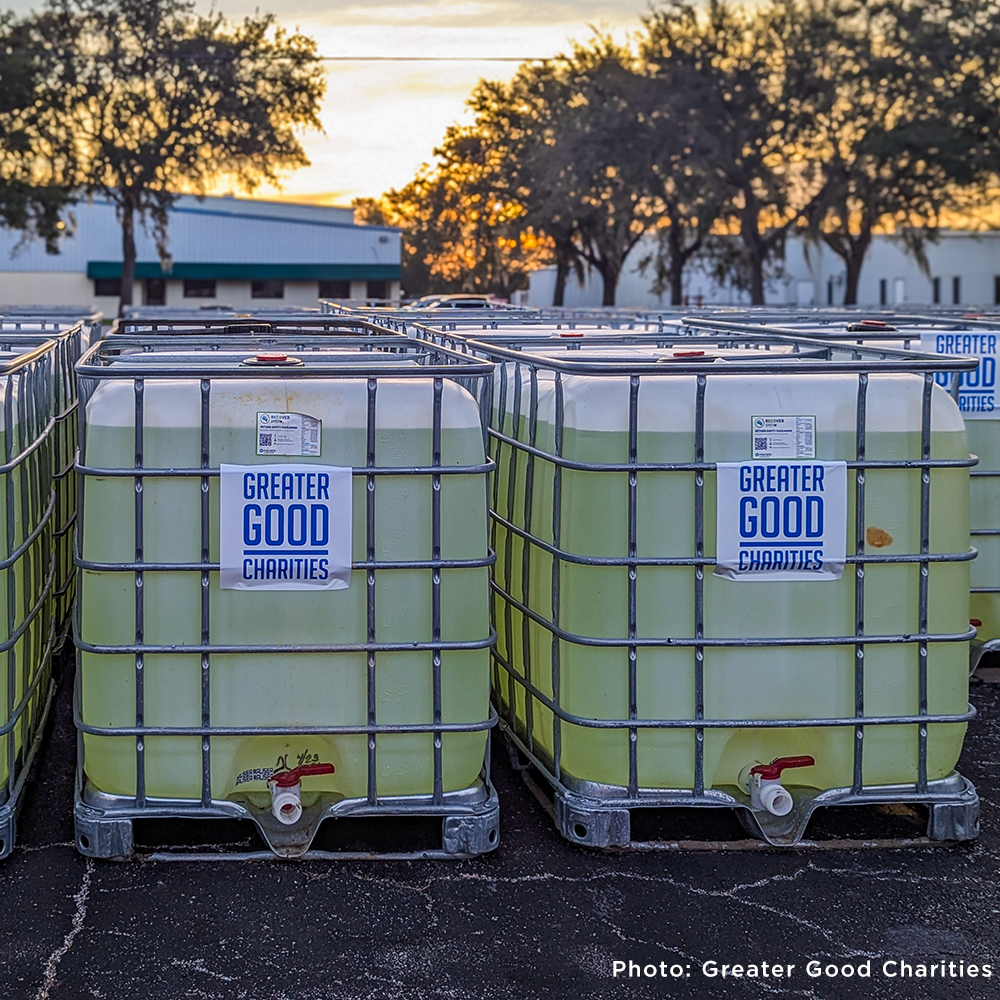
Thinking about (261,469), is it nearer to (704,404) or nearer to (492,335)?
(704,404)

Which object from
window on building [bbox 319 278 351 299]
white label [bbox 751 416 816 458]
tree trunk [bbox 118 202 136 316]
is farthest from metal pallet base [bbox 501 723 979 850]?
window on building [bbox 319 278 351 299]

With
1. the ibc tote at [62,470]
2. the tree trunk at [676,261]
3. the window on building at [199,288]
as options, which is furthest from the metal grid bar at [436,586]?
the window on building at [199,288]

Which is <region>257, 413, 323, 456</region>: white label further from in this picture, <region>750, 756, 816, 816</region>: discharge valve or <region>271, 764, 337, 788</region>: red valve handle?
<region>750, 756, 816, 816</region>: discharge valve

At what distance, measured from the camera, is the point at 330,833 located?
5.14 m

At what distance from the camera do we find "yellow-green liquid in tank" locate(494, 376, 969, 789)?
4.81 m

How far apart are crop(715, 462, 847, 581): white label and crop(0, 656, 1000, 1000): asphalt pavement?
3.54 feet

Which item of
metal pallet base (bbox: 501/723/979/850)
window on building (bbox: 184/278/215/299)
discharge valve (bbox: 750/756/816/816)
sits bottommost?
metal pallet base (bbox: 501/723/979/850)

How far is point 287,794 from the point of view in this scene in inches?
187

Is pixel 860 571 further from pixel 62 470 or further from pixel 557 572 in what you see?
pixel 62 470

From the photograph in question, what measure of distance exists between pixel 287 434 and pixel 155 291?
208 feet

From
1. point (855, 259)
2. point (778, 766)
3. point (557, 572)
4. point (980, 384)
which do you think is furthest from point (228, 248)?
point (778, 766)

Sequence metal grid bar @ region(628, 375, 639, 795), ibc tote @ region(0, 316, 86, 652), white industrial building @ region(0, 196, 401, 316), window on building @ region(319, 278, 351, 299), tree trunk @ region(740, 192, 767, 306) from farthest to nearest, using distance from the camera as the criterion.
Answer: window on building @ region(319, 278, 351, 299) < white industrial building @ region(0, 196, 401, 316) < tree trunk @ region(740, 192, 767, 306) < ibc tote @ region(0, 316, 86, 652) < metal grid bar @ region(628, 375, 639, 795)

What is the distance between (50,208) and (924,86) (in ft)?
82.3

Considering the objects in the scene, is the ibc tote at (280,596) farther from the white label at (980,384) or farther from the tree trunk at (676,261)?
the tree trunk at (676,261)
